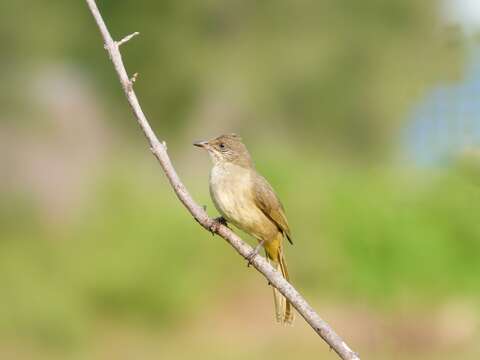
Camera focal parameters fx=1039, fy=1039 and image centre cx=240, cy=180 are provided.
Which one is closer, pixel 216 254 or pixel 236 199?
pixel 236 199

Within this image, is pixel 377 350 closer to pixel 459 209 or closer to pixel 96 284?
pixel 459 209

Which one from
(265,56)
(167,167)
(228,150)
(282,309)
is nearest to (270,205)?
(228,150)

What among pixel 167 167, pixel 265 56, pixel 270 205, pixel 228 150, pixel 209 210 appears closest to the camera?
pixel 167 167

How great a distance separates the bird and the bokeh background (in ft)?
3.97

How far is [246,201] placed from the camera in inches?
188

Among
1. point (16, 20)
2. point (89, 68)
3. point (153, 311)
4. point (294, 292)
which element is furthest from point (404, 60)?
point (294, 292)

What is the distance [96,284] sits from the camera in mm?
14797

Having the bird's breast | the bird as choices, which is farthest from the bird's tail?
the bird's breast

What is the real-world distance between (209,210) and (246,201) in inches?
453

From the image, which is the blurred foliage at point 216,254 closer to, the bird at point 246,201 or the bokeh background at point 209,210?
the bokeh background at point 209,210

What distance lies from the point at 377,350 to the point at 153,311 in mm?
3417

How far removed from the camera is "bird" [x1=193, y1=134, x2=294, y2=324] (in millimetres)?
4656

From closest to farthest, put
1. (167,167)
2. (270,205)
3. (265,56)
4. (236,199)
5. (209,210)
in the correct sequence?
(167,167)
(236,199)
(270,205)
(209,210)
(265,56)

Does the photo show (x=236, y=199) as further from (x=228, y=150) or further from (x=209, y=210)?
(x=209, y=210)
